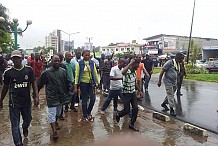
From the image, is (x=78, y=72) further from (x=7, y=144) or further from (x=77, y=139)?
(x=7, y=144)

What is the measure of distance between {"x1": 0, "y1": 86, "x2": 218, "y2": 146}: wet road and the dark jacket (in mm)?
759

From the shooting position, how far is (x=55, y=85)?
5.12 meters

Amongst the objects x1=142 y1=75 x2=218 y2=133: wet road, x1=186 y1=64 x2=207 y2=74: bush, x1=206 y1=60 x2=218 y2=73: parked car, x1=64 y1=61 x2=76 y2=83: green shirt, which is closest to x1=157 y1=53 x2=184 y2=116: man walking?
x1=142 y1=75 x2=218 y2=133: wet road

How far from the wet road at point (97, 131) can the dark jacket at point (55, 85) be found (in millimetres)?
759

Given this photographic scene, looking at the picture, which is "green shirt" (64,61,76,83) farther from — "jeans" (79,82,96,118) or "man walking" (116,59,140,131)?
"man walking" (116,59,140,131)

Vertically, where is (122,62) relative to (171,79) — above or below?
above

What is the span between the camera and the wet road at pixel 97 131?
5.09 m

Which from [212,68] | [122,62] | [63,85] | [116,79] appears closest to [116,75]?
[116,79]

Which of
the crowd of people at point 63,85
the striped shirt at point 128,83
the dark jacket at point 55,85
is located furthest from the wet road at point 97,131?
the striped shirt at point 128,83

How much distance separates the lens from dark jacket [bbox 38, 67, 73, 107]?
5.09 metres

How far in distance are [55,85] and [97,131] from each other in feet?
4.68

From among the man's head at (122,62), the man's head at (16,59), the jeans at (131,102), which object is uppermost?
the man's head at (16,59)

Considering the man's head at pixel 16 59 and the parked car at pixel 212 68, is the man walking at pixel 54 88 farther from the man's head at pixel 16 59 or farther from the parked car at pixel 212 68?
the parked car at pixel 212 68

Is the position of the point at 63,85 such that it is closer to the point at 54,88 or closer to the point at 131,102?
the point at 54,88
